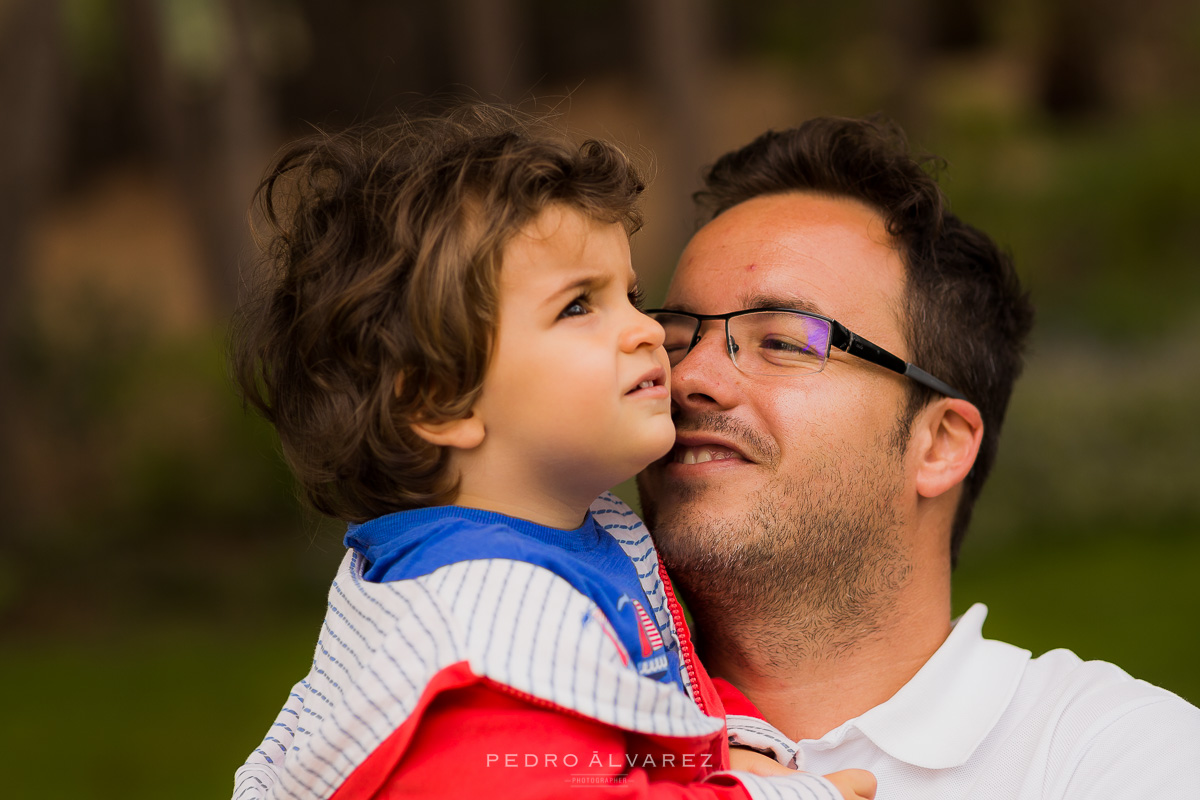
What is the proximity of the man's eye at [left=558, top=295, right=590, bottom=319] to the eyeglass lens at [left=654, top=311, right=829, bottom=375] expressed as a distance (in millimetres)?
570

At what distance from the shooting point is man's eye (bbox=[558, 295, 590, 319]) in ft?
5.57

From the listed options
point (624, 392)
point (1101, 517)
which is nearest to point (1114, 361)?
point (1101, 517)

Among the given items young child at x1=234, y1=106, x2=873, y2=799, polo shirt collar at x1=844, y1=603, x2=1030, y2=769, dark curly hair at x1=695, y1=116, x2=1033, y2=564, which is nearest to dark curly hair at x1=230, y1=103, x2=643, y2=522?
young child at x1=234, y1=106, x2=873, y2=799

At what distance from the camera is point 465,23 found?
9.13 metres

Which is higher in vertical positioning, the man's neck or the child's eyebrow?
the child's eyebrow

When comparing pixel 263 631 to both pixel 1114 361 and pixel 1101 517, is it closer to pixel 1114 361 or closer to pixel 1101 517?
pixel 1101 517

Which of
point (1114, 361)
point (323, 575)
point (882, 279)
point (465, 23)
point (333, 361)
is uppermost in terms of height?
point (465, 23)

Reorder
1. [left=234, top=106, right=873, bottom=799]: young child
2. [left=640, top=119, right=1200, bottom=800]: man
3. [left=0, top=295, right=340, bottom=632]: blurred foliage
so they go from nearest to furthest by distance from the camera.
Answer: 1. [left=234, top=106, right=873, bottom=799]: young child
2. [left=640, top=119, right=1200, bottom=800]: man
3. [left=0, top=295, right=340, bottom=632]: blurred foliage

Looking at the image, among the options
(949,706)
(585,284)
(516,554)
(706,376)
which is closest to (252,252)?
(706,376)

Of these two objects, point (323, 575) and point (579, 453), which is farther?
point (323, 575)

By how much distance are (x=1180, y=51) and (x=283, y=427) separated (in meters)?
12.8

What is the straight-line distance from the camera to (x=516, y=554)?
1541 millimetres

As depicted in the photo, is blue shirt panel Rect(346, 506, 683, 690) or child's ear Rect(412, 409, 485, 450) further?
child's ear Rect(412, 409, 485, 450)

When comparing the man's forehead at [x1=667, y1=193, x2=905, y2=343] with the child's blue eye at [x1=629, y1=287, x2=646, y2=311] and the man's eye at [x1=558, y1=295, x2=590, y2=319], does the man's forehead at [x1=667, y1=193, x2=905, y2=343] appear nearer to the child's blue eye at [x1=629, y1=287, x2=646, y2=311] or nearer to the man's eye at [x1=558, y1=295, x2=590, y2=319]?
the child's blue eye at [x1=629, y1=287, x2=646, y2=311]
